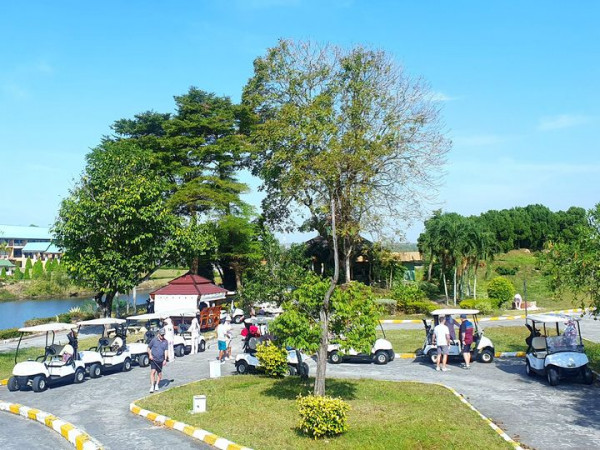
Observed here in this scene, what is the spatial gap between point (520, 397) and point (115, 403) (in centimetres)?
1069

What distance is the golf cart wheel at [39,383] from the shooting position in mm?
16438

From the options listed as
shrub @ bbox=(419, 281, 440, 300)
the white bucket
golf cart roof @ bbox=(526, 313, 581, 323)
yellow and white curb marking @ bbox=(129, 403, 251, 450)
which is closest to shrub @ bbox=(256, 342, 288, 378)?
the white bucket

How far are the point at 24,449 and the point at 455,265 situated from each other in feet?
107

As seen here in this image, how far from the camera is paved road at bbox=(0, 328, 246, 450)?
1166 cm

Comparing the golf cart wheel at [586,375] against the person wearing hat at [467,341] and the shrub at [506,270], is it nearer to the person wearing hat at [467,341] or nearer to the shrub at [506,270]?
the person wearing hat at [467,341]

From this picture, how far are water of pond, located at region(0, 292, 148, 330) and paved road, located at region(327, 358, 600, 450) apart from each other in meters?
32.3

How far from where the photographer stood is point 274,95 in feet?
133

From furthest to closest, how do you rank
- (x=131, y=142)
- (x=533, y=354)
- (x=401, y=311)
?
(x=131, y=142) < (x=401, y=311) < (x=533, y=354)

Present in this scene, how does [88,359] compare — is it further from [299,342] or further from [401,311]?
[401,311]

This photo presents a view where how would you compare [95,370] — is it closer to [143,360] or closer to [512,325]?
[143,360]

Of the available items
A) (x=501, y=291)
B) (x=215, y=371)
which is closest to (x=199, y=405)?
(x=215, y=371)

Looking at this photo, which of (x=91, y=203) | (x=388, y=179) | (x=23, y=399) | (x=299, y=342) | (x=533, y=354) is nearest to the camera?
(x=299, y=342)

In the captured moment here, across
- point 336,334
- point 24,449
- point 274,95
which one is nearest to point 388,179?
point 274,95

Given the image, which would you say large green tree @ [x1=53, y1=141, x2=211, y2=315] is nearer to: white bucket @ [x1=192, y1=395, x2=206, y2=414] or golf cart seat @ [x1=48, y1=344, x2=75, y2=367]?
golf cart seat @ [x1=48, y1=344, x2=75, y2=367]
